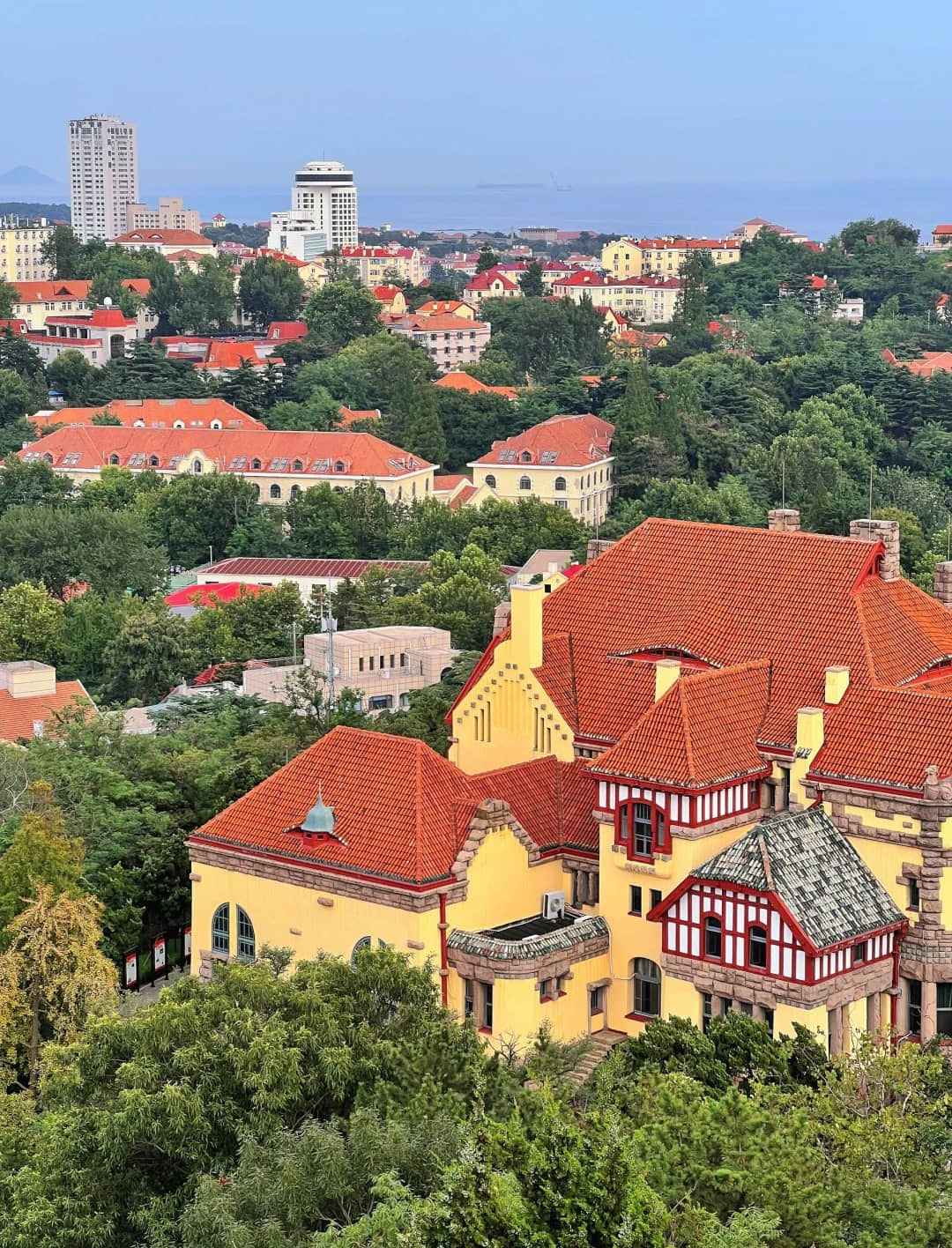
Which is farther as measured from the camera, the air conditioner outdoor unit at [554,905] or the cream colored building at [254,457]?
the cream colored building at [254,457]

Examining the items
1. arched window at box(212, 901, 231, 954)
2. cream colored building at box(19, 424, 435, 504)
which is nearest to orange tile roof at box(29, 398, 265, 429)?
cream colored building at box(19, 424, 435, 504)

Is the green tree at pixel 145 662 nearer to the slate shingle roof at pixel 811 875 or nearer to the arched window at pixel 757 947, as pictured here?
the slate shingle roof at pixel 811 875

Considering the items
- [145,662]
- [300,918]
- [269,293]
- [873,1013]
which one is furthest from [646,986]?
[269,293]

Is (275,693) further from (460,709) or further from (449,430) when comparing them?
(449,430)

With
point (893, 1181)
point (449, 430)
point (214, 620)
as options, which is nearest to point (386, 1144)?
point (893, 1181)

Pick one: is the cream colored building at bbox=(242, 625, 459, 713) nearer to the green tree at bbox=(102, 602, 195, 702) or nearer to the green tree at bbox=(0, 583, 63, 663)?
the green tree at bbox=(102, 602, 195, 702)

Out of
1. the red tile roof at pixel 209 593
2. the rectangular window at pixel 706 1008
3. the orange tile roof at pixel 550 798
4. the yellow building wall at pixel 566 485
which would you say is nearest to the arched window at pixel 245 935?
the orange tile roof at pixel 550 798
